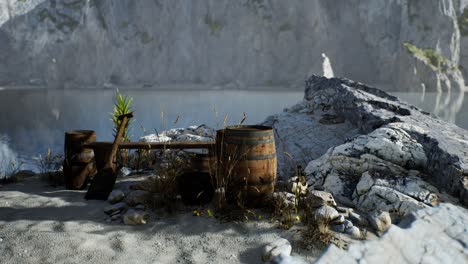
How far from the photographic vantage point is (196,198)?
5.30 metres

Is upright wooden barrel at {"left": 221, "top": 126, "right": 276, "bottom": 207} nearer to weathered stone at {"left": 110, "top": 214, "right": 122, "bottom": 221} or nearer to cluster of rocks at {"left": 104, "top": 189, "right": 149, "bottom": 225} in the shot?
cluster of rocks at {"left": 104, "top": 189, "right": 149, "bottom": 225}

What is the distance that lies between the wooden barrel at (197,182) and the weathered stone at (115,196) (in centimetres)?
107

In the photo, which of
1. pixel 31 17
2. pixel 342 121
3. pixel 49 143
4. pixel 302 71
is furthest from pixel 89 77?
pixel 342 121

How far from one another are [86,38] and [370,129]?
351 feet

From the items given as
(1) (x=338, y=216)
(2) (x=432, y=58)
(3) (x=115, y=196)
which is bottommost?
(3) (x=115, y=196)

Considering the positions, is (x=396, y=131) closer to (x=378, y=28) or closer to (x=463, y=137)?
(x=463, y=137)

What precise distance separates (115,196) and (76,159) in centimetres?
120

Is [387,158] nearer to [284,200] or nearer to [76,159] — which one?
[284,200]

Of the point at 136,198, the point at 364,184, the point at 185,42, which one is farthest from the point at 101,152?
the point at 185,42

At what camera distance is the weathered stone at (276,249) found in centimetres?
384

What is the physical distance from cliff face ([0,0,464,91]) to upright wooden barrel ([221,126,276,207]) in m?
92.7

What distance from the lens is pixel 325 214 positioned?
14.5 feet

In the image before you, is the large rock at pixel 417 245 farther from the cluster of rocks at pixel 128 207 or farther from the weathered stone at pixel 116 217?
the weathered stone at pixel 116 217

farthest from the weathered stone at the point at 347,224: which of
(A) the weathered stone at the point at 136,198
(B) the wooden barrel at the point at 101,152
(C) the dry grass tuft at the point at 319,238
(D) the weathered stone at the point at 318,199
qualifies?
(B) the wooden barrel at the point at 101,152
